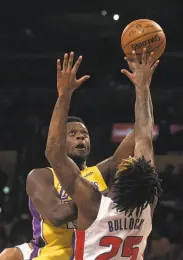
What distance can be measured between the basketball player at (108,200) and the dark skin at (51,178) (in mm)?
199

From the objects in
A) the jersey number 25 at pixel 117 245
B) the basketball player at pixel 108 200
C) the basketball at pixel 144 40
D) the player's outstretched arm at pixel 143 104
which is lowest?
the jersey number 25 at pixel 117 245

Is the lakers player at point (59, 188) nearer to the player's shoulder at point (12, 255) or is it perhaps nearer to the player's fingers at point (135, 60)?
the player's shoulder at point (12, 255)

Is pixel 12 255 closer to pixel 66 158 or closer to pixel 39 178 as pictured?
pixel 39 178

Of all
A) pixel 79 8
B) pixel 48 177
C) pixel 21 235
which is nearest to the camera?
pixel 48 177

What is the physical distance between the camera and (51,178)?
3508mm

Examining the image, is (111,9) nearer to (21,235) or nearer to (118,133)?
(118,133)

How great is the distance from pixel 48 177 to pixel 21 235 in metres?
3.24

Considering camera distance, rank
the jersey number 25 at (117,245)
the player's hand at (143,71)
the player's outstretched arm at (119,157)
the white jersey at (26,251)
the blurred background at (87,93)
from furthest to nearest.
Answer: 1. the blurred background at (87,93)
2. the white jersey at (26,251)
3. the player's outstretched arm at (119,157)
4. the player's hand at (143,71)
5. the jersey number 25 at (117,245)

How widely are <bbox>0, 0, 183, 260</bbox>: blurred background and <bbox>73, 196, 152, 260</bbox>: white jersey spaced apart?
3.38 metres

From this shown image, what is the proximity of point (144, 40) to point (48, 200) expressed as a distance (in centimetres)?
103

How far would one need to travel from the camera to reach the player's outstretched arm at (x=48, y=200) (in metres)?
3.04

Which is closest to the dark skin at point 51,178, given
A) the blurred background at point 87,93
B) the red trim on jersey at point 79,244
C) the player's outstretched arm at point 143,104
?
the red trim on jersey at point 79,244

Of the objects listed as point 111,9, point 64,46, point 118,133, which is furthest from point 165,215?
point 111,9

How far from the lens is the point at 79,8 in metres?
9.57
